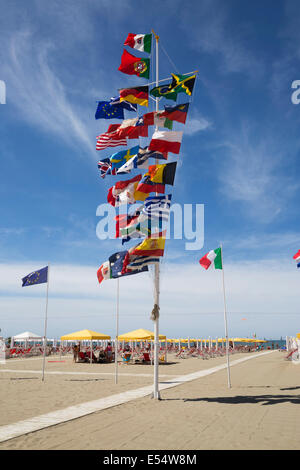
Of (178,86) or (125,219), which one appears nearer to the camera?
(178,86)

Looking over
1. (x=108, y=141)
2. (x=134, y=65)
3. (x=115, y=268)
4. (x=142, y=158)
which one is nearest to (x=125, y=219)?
(x=115, y=268)

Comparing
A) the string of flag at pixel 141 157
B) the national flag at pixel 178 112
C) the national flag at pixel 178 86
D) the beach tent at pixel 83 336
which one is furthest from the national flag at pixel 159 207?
the beach tent at pixel 83 336

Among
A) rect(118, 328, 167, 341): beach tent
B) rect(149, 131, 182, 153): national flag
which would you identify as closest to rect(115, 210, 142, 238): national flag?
rect(149, 131, 182, 153): national flag

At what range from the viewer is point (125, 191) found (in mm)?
12914

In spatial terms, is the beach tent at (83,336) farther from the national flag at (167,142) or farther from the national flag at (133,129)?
the national flag at (167,142)

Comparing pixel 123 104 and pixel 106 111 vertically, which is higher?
pixel 123 104

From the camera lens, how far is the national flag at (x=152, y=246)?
38.6 ft

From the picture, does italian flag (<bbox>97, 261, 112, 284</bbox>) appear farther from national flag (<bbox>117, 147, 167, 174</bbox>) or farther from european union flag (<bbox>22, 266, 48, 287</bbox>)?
european union flag (<bbox>22, 266, 48, 287</bbox>)

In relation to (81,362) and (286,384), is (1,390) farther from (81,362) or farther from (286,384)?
(81,362)

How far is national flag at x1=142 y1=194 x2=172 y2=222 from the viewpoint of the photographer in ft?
38.9

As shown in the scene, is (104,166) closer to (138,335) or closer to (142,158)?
(142,158)

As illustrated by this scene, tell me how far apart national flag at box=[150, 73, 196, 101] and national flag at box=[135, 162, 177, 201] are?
2.48m

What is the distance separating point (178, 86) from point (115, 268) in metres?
6.87
